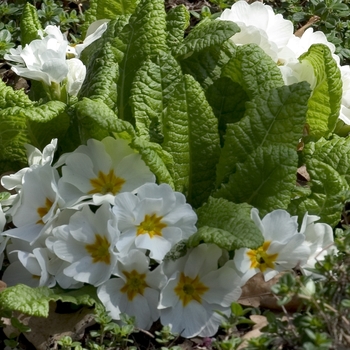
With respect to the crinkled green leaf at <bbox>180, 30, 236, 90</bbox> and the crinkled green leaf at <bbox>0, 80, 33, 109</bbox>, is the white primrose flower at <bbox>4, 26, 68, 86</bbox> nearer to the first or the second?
the crinkled green leaf at <bbox>0, 80, 33, 109</bbox>

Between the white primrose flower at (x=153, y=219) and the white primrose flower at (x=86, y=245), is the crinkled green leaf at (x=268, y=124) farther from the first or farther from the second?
the white primrose flower at (x=86, y=245)

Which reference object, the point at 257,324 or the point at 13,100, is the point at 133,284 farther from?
the point at 13,100

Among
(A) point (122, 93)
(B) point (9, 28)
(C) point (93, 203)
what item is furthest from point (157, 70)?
(B) point (9, 28)

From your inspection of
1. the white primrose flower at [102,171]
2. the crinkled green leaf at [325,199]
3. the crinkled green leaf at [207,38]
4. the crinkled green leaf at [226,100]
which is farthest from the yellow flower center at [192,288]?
the crinkled green leaf at [207,38]

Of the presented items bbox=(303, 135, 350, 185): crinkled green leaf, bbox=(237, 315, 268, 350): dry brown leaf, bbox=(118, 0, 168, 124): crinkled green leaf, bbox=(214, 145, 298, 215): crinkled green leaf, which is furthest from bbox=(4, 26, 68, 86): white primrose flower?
bbox=(237, 315, 268, 350): dry brown leaf

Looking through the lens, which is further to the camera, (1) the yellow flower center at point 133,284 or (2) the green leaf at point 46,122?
(2) the green leaf at point 46,122

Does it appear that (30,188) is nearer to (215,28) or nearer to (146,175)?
(146,175)
